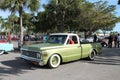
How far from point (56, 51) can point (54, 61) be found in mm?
484

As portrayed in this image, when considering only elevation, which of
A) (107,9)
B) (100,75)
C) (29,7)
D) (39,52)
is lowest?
(100,75)

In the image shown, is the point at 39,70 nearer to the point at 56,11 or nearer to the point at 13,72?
the point at 13,72

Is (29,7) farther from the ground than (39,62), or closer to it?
farther from the ground

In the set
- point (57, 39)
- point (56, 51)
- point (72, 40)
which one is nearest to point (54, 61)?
point (56, 51)

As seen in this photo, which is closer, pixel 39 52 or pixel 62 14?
pixel 39 52

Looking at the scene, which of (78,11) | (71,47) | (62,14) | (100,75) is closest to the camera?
(100,75)

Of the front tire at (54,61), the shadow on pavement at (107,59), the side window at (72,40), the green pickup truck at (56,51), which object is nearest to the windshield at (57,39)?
the green pickup truck at (56,51)

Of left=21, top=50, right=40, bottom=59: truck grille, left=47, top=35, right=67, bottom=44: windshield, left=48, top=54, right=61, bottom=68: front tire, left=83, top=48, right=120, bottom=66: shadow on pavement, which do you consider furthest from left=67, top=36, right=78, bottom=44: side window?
left=21, top=50, right=40, bottom=59: truck grille

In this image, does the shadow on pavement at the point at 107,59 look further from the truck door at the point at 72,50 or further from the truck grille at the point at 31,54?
the truck grille at the point at 31,54

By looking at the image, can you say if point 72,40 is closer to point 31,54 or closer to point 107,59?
point 31,54

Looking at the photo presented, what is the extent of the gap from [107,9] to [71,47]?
32365 mm

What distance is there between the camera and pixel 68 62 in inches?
474

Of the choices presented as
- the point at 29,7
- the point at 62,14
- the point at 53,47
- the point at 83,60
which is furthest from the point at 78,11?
the point at 53,47

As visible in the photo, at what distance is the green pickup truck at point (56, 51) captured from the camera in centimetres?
1011
